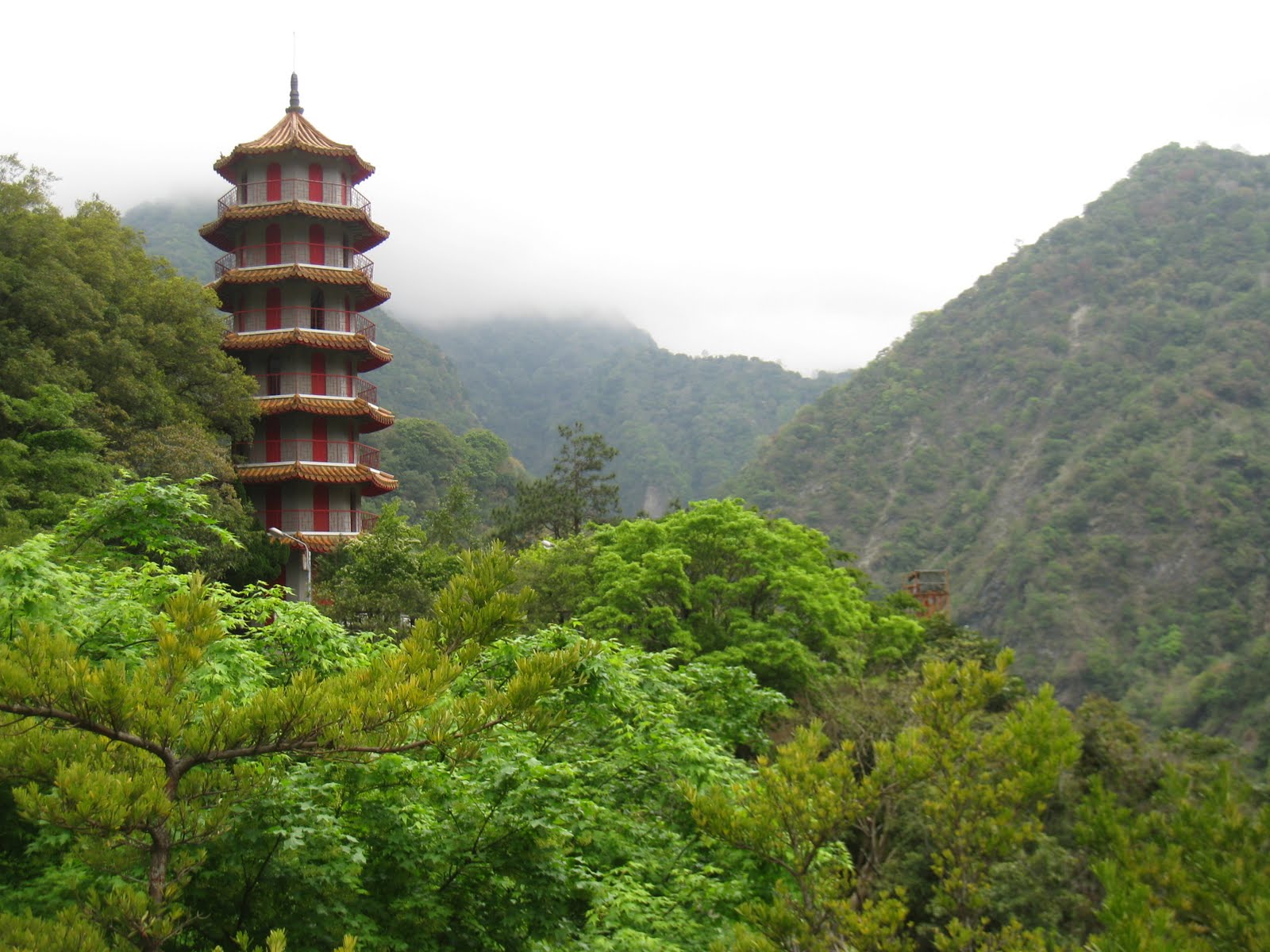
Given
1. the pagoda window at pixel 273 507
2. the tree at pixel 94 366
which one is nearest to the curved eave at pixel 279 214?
the tree at pixel 94 366

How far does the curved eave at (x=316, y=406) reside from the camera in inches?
1125

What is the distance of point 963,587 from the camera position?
6344 cm

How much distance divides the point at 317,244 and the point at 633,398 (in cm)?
9184

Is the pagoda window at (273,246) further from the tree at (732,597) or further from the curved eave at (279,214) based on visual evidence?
the tree at (732,597)

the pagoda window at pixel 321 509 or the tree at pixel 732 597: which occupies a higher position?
the pagoda window at pixel 321 509

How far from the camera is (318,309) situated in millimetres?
29969

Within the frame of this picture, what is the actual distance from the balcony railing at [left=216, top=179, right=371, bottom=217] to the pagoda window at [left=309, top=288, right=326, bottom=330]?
2610 millimetres

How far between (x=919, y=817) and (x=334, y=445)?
2104 centimetres

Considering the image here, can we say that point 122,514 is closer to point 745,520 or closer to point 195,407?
point 745,520

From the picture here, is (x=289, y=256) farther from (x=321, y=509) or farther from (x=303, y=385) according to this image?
(x=321, y=509)

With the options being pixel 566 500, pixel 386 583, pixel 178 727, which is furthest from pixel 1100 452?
pixel 178 727

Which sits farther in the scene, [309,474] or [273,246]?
[273,246]

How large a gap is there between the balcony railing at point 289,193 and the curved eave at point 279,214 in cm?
37

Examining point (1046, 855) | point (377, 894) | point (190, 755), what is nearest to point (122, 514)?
point (377, 894)
